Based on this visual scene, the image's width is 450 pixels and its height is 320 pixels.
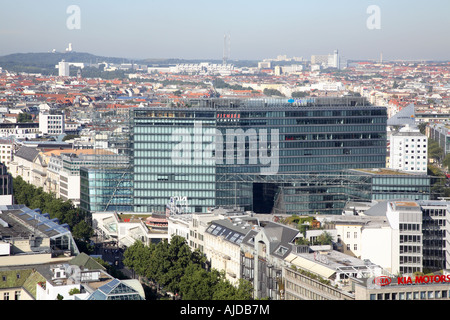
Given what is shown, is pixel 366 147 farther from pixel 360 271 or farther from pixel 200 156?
pixel 360 271

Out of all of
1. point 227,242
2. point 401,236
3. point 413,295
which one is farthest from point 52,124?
point 413,295

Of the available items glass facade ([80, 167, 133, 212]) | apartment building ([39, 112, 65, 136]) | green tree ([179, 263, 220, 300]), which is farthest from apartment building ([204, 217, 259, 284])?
apartment building ([39, 112, 65, 136])

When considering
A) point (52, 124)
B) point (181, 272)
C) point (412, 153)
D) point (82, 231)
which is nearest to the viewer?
point (181, 272)

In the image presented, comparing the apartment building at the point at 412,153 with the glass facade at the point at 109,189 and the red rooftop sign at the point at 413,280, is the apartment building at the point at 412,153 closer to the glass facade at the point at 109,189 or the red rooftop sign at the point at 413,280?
the glass facade at the point at 109,189

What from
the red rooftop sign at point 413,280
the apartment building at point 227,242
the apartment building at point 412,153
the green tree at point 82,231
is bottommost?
the green tree at point 82,231

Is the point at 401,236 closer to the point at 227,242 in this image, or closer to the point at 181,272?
the point at 227,242

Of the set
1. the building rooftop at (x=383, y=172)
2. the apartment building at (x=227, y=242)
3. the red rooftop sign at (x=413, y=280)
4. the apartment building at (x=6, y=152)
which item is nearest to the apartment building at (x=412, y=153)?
the building rooftop at (x=383, y=172)
